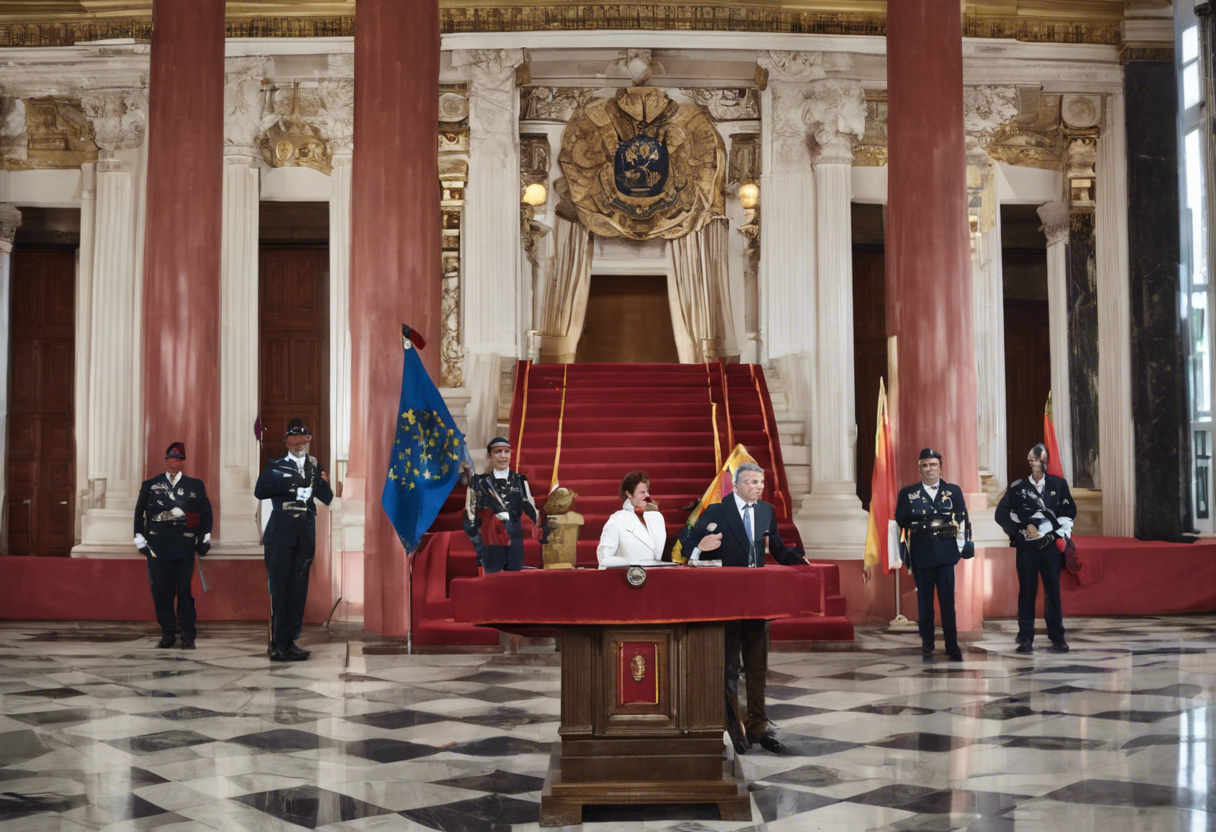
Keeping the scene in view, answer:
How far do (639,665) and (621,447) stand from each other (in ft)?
27.0

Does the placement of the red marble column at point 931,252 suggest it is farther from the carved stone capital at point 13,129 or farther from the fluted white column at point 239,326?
the carved stone capital at point 13,129

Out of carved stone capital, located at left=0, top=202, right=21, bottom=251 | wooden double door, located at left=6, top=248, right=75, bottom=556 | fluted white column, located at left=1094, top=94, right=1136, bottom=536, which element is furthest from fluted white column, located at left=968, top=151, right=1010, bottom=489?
wooden double door, located at left=6, top=248, right=75, bottom=556

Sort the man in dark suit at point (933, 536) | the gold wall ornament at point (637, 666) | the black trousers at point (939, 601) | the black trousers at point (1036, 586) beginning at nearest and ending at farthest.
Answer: the gold wall ornament at point (637, 666)
the black trousers at point (939, 601)
the man in dark suit at point (933, 536)
the black trousers at point (1036, 586)

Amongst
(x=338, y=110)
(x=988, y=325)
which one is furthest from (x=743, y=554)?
(x=338, y=110)

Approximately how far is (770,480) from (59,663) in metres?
6.49

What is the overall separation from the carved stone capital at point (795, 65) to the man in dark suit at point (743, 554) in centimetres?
1007

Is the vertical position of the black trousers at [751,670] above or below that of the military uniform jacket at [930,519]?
below

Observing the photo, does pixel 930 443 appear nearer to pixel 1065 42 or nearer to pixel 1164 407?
pixel 1164 407

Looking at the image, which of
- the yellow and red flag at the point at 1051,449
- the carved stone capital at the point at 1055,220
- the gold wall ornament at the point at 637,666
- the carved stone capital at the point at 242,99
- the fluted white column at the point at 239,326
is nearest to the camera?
the gold wall ornament at the point at 637,666

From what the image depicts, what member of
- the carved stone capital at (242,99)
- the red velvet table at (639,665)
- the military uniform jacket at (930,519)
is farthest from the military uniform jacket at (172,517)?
the carved stone capital at (242,99)

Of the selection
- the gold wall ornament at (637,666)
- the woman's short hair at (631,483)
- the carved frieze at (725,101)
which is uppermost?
the carved frieze at (725,101)

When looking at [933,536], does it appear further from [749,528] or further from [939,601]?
[749,528]

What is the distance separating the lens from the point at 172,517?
31.2ft

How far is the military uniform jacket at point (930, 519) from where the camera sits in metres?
8.88
